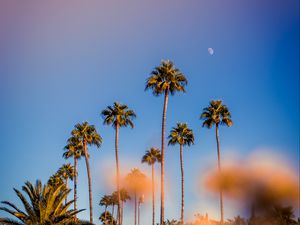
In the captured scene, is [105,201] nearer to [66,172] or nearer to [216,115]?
[66,172]

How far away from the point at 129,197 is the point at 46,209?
2971 inches

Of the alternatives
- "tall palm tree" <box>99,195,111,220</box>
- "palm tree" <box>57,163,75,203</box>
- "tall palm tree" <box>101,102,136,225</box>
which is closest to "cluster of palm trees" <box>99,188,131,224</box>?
"tall palm tree" <box>99,195,111,220</box>

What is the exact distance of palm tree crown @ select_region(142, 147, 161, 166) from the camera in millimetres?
75062

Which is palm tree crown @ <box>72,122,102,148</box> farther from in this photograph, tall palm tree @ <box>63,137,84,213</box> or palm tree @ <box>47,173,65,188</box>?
palm tree @ <box>47,173,65,188</box>

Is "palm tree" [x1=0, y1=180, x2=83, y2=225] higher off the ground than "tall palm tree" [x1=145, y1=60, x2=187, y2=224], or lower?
lower

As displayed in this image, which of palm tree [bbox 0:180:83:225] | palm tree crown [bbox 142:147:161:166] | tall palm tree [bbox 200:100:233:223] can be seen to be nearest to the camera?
palm tree [bbox 0:180:83:225]

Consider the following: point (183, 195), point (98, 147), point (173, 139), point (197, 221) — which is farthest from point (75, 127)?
point (197, 221)

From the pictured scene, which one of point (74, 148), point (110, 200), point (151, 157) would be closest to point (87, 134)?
point (74, 148)

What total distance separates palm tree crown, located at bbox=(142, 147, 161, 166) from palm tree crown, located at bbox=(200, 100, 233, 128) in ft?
77.8

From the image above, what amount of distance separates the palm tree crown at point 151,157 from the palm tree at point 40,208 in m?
36.1

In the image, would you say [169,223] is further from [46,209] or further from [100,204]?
[100,204]

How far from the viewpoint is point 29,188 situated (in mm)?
39125

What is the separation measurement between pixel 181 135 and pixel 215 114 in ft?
27.6

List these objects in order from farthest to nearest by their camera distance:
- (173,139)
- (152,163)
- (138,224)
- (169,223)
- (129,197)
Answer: (129,197), (138,224), (152,163), (173,139), (169,223)
